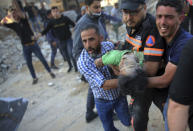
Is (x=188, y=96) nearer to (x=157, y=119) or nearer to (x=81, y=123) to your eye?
(x=157, y=119)

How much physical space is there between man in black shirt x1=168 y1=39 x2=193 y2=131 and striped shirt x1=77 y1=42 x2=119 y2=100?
2.48 feet

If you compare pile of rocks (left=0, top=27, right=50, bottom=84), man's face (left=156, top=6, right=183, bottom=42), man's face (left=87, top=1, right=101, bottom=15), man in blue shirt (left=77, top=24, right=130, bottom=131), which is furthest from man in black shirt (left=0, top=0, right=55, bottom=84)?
man's face (left=156, top=6, right=183, bottom=42)

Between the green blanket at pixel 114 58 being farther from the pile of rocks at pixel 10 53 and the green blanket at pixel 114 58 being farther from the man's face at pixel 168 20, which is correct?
the pile of rocks at pixel 10 53

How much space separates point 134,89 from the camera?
1.11 metres

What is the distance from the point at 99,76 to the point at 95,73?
6 cm

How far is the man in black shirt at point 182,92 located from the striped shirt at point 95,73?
2.48 feet

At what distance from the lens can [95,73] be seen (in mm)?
1654

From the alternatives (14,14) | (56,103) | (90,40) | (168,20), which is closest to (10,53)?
(14,14)

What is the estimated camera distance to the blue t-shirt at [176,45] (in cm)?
124

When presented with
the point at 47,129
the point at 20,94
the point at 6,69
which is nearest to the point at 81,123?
the point at 47,129

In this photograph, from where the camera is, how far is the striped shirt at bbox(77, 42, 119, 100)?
164 cm

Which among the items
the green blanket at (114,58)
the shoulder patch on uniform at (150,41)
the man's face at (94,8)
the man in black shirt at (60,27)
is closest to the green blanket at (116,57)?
the green blanket at (114,58)

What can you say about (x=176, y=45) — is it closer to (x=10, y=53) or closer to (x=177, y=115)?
(x=177, y=115)

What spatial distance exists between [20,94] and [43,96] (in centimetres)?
98
